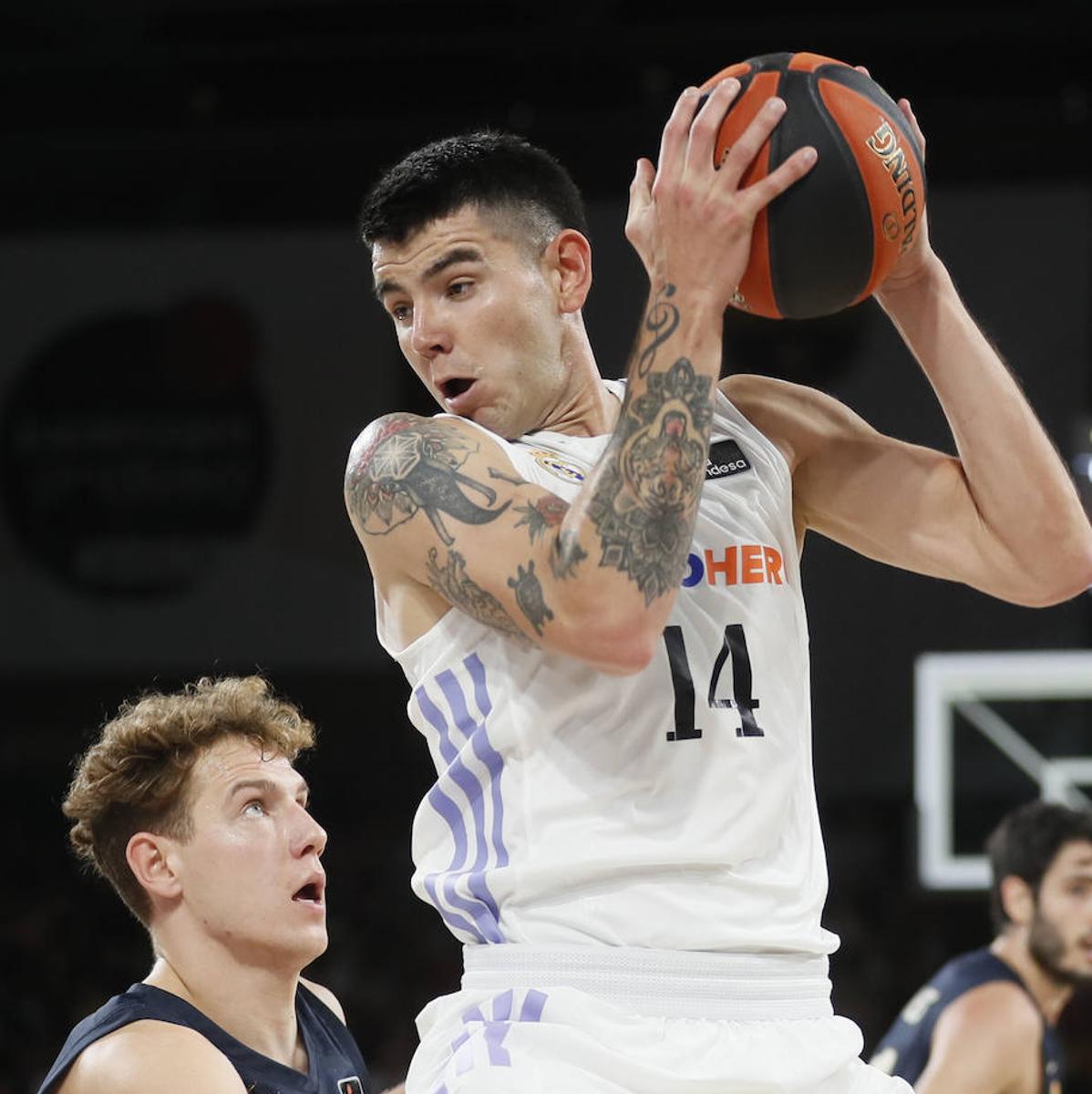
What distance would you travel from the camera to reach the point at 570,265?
2.63 metres

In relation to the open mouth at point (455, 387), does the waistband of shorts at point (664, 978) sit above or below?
below

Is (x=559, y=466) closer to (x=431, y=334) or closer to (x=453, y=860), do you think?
(x=431, y=334)

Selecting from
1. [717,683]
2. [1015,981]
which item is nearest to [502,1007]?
[717,683]

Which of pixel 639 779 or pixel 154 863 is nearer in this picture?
pixel 639 779

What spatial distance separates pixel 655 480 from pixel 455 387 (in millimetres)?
488

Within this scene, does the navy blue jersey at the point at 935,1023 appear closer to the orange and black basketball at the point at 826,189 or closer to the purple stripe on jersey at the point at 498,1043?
the purple stripe on jersey at the point at 498,1043

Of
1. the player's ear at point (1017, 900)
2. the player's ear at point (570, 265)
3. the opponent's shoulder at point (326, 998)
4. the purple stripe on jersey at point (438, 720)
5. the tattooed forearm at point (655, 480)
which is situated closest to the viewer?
the tattooed forearm at point (655, 480)

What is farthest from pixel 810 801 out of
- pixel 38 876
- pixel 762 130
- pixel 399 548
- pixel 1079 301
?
pixel 38 876

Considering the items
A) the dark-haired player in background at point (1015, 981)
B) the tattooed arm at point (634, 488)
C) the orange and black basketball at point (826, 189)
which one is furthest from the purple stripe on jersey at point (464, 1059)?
the dark-haired player in background at point (1015, 981)

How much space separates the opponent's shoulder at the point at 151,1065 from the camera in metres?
2.93

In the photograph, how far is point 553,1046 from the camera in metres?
2.14

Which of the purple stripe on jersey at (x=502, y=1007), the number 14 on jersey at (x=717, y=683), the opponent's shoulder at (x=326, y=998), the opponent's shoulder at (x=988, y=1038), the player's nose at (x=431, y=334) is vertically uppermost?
the player's nose at (x=431, y=334)

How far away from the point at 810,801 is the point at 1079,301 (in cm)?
537

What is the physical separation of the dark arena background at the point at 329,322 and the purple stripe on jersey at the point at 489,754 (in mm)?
4935
